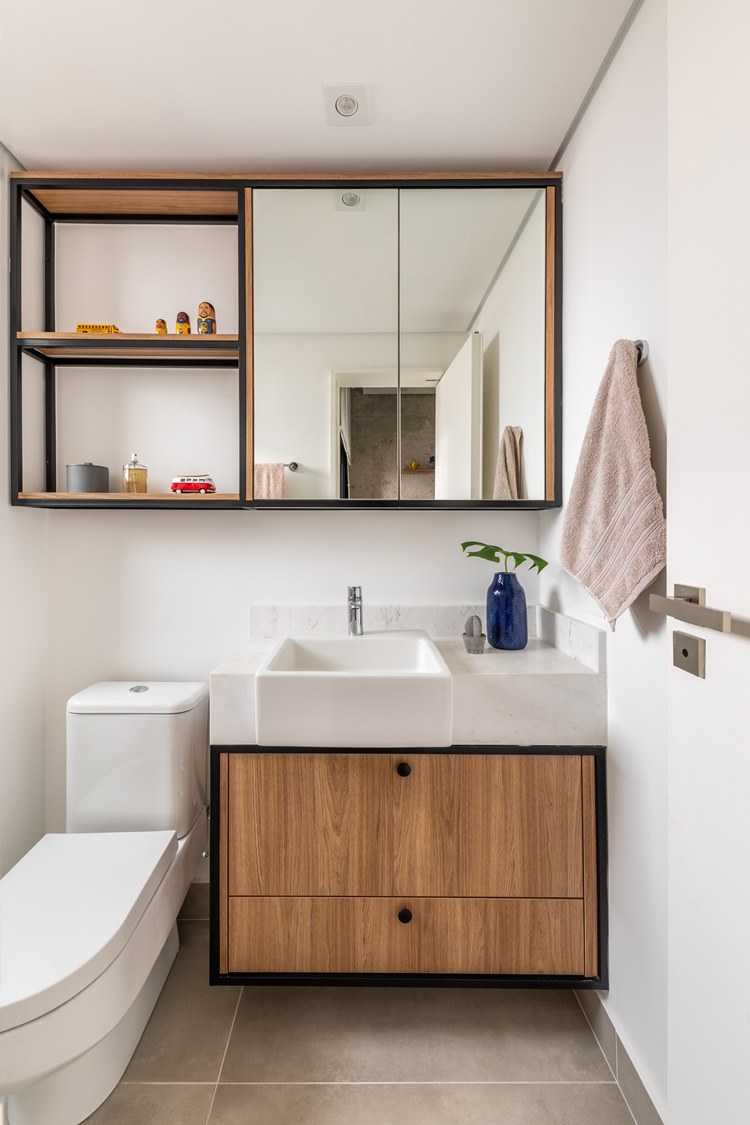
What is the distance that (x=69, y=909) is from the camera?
1.29 metres

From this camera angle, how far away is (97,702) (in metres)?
1.72

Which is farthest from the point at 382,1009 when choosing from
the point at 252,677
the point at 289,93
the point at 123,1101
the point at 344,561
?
the point at 289,93

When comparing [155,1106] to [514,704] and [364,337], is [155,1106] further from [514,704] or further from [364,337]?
[364,337]

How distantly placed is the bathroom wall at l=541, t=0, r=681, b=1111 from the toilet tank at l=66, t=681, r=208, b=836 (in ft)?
3.73

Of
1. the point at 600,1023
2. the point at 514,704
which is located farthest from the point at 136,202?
the point at 600,1023

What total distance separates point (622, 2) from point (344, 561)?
59.1 inches

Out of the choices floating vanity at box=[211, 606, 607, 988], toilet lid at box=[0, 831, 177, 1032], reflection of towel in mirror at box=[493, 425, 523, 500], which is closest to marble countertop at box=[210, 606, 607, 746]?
floating vanity at box=[211, 606, 607, 988]

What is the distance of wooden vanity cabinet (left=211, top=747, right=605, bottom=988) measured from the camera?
1478 millimetres

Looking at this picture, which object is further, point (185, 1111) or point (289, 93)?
point (289, 93)

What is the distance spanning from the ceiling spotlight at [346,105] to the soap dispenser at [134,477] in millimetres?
1097

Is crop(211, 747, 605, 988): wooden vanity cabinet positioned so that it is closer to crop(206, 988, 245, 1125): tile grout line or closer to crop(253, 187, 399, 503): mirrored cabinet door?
crop(206, 988, 245, 1125): tile grout line

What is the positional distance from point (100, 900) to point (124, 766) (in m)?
0.42

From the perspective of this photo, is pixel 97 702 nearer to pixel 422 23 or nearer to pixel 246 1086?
pixel 246 1086

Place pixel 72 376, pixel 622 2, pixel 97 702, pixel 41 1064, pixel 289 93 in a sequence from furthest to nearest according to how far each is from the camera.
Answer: pixel 72 376, pixel 97 702, pixel 289 93, pixel 622 2, pixel 41 1064
